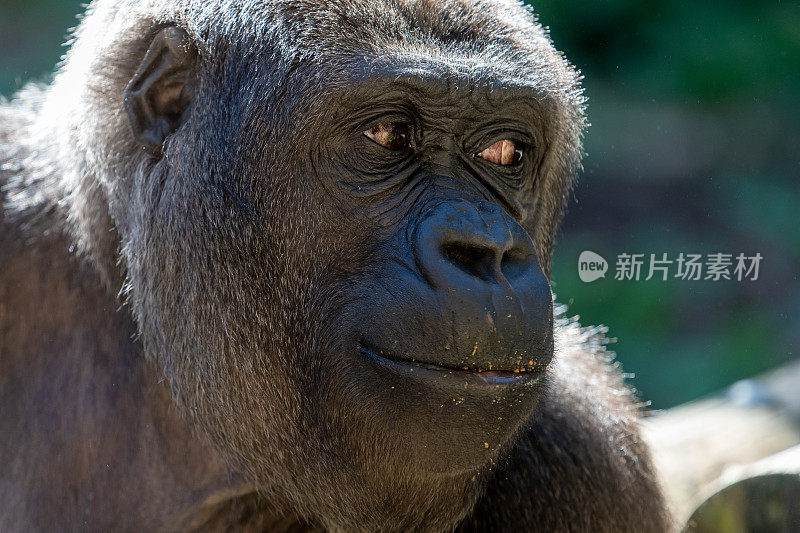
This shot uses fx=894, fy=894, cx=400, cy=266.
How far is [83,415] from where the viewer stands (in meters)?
3.13

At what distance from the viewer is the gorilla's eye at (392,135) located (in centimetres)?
276

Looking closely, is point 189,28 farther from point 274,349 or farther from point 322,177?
point 274,349

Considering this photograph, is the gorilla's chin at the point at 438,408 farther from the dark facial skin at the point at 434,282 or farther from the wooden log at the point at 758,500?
the wooden log at the point at 758,500

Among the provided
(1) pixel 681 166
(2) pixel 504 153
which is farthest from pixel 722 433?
(1) pixel 681 166

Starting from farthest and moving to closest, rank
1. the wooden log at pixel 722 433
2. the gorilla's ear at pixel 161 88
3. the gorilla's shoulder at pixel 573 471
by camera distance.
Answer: the wooden log at pixel 722 433
the gorilla's shoulder at pixel 573 471
the gorilla's ear at pixel 161 88

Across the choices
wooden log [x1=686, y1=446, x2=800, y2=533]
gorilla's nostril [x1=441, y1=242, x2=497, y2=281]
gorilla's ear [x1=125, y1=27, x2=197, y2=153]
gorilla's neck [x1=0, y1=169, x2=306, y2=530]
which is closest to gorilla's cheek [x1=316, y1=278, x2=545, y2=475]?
gorilla's nostril [x1=441, y1=242, x2=497, y2=281]

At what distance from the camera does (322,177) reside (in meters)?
2.72

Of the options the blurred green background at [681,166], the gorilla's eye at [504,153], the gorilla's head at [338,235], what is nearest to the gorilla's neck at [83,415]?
the gorilla's head at [338,235]

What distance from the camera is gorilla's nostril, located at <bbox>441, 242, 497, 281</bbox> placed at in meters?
2.49

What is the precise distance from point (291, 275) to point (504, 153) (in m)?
0.84
